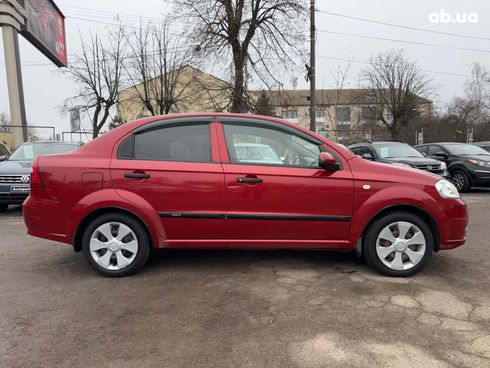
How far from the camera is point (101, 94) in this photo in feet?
95.6

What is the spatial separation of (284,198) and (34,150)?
7592 millimetres

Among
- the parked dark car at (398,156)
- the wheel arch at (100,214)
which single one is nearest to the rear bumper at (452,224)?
the wheel arch at (100,214)

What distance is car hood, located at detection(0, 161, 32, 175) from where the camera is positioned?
7918 mm

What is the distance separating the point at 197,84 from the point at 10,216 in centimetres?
1505

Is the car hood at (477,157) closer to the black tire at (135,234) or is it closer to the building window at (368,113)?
the black tire at (135,234)

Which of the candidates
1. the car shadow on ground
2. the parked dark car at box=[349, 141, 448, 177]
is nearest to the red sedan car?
the car shadow on ground

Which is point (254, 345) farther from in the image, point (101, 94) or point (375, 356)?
point (101, 94)

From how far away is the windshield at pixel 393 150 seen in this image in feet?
36.1

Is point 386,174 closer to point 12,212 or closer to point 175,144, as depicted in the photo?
point 175,144

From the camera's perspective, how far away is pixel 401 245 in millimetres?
4102

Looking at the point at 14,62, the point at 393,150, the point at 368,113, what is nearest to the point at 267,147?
the point at 393,150

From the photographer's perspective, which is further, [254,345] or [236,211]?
[236,211]

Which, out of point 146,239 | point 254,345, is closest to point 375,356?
point 254,345

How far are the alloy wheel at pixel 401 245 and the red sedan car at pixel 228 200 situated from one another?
0.4 inches
